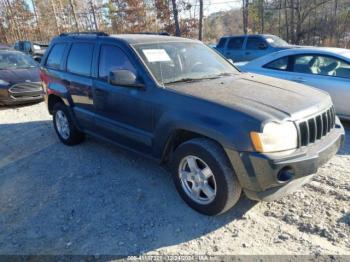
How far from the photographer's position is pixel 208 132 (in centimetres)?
277

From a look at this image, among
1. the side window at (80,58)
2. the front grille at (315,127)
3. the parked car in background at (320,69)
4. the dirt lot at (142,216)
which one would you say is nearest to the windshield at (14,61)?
the side window at (80,58)

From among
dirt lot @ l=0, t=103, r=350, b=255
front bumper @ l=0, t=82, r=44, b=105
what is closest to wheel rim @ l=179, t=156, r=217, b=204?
dirt lot @ l=0, t=103, r=350, b=255

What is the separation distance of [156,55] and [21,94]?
20.4ft

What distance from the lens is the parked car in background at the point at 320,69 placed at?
17.3 ft

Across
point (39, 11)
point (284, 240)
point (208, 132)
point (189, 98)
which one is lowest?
point (284, 240)

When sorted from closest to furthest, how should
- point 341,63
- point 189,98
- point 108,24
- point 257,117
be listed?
point 257,117 < point 189,98 < point 341,63 < point 108,24

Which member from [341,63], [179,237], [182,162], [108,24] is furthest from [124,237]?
Result: [108,24]

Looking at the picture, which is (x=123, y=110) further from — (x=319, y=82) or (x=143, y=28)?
(x=143, y=28)

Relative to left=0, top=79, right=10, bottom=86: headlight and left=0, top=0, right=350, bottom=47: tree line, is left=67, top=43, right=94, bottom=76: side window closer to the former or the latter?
left=0, top=79, right=10, bottom=86: headlight

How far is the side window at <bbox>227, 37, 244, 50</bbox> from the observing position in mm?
12917

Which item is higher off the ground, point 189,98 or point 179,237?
point 189,98

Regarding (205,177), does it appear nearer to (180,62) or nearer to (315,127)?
(315,127)

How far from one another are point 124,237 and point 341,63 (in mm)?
4875

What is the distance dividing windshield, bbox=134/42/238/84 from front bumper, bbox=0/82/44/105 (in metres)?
5.80
